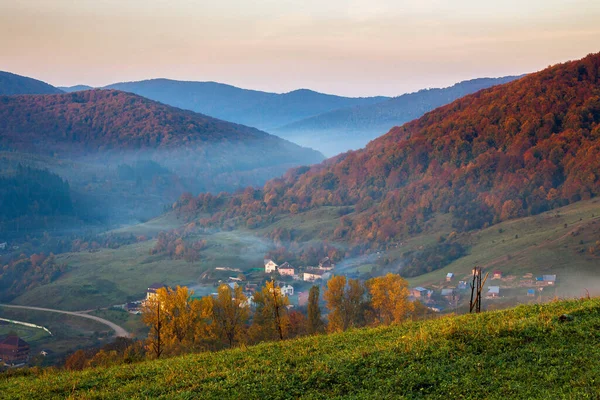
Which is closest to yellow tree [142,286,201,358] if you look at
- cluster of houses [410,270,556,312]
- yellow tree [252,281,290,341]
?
yellow tree [252,281,290,341]

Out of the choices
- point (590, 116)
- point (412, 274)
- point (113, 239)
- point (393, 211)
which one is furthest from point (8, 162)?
point (590, 116)

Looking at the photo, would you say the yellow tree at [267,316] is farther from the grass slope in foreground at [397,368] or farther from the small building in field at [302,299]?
the small building in field at [302,299]

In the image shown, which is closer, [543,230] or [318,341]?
[318,341]

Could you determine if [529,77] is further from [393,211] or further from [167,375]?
[167,375]

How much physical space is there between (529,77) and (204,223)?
87390mm

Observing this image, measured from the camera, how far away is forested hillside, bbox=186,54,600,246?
318 feet

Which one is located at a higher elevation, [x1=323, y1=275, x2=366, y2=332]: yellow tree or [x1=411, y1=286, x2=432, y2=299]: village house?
[x1=323, y1=275, x2=366, y2=332]: yellow tree

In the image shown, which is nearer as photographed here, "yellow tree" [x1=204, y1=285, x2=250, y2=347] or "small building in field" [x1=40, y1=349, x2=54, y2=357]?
"yellow tree" [x1=204, y1=285, x2=250, y2=347]

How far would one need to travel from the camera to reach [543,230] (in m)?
77.7

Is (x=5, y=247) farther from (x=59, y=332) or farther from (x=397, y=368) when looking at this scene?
(x=397, y=368)

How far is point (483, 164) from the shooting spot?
110625 millimetres

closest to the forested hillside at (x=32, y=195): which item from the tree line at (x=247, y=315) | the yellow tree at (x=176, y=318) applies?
the tree line at (x=247, y=315)

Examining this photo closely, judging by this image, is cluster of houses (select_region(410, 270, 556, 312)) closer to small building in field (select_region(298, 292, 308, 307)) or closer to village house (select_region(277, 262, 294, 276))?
small building in field (select_region(298, 292, 308, 307))

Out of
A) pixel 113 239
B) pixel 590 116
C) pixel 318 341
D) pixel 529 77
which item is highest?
pixel 529 77
